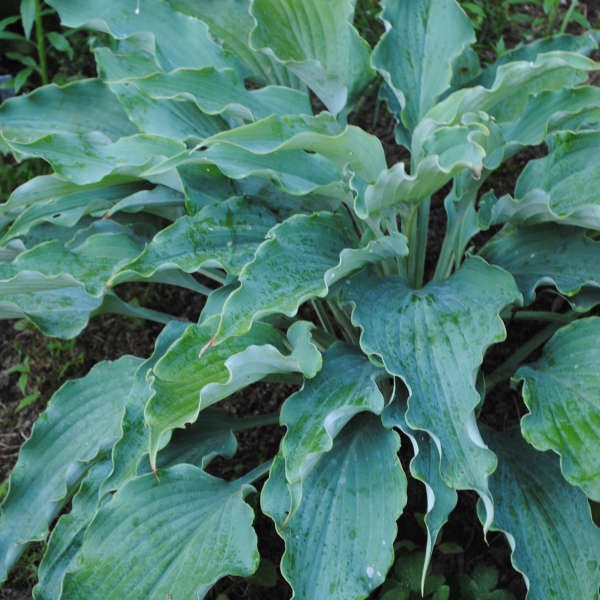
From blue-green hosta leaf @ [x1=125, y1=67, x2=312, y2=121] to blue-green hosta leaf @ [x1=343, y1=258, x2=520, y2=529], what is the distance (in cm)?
44

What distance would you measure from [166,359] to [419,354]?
1.59 feet

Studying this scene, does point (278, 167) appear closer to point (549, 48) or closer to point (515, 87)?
point (515, 87)

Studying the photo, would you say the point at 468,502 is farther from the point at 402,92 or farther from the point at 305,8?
the point at 305,8

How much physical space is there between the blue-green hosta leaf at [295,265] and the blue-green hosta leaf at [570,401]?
39 cm

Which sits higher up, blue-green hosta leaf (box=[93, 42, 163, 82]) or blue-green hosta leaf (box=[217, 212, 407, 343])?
blue-green hosta leaf (box=[93, 42, 163, 82])

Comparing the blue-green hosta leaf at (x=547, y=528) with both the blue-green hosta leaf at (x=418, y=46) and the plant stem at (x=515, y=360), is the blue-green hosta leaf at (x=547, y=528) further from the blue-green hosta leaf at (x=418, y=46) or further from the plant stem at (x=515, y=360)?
the blue-green hosta leaf at (x=418, y=46)

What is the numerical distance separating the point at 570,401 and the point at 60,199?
48.1 inches

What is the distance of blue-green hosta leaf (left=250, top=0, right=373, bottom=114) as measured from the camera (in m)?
1.75

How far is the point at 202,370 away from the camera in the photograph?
153 cm

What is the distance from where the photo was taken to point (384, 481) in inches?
59.8

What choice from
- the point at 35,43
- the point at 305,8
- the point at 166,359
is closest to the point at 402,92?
the point at 305,8

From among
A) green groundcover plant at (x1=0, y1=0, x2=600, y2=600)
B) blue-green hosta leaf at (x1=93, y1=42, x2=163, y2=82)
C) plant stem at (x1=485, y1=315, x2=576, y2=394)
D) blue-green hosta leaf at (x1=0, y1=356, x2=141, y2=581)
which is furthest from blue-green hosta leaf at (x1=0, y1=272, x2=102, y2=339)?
plant stem at (x1=485, y1=315, x2=576, y2=394)

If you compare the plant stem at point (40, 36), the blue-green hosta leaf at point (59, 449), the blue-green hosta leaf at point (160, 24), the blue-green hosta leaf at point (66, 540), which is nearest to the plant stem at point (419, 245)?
the blue-green hosta leaf at point (160, 24)

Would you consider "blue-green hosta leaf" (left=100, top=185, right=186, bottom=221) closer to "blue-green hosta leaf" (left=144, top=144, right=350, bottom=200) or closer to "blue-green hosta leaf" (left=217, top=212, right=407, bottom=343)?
"blue-green hosta leaf" (left=144, top=144, right=350, bottom=200)
